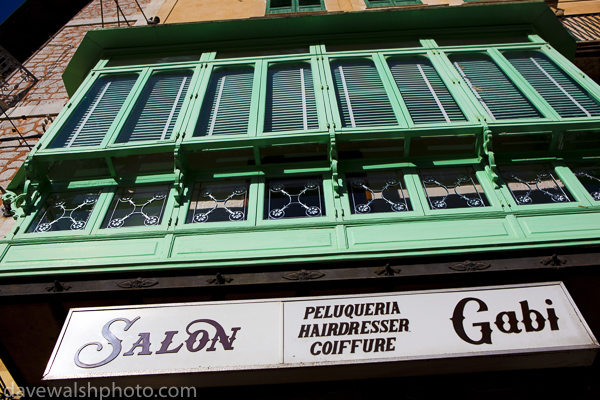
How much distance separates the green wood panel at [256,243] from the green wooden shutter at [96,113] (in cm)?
218

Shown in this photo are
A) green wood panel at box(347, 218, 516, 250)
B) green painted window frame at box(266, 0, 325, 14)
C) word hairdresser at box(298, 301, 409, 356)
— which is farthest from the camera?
green painted window frame at box(266, 0, 325, 14)

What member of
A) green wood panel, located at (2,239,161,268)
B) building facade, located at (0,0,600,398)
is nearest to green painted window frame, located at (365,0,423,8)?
building facade, located at (0,0,600,398)

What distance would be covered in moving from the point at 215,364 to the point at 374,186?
270 centimetres

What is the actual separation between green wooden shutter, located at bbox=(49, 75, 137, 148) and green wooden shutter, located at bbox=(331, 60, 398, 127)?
3111 mm

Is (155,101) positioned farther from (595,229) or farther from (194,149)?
(595,229)

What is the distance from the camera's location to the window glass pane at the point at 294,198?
205 inches

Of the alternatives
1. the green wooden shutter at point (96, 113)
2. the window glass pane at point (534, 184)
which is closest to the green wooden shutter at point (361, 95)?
the window glass pane at point (534, 184)

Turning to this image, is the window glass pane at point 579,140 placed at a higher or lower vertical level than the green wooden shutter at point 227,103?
lower

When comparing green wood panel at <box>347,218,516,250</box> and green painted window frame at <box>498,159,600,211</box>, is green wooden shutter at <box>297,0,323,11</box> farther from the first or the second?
green wood panel at <box>347,218,516,250</box>

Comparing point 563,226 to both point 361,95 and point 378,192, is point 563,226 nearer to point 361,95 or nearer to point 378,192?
point 378,192

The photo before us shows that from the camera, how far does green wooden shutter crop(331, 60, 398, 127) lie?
6.06 m

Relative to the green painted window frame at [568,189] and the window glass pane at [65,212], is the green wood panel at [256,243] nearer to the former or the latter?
the window glass pane at [65,212]

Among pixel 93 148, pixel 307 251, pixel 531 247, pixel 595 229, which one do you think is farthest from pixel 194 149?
pixel 595 229

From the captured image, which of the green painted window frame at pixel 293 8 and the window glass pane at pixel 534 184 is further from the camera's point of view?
the green painted window frame at pixel 293 8
